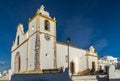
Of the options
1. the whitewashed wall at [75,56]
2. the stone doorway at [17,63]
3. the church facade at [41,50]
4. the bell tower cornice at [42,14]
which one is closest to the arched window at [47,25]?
the church facade at [41,50]

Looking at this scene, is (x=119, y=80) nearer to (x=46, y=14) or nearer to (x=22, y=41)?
(x=46, y=14)

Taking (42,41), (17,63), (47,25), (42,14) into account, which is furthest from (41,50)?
(17,63)

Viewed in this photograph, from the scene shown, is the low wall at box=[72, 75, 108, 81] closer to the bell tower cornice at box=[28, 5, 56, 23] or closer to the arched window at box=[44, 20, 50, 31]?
the arched window at box=[44, 20, 50, 31]

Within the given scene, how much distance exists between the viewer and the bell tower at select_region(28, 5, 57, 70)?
103 ft

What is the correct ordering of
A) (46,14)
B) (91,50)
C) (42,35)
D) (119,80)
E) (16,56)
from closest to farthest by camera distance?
(119,80) < (42,35) < (46,14) < (16,56) < (91,50)

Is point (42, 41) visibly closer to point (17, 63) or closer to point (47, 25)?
point (47, 25)

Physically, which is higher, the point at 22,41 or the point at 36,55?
the point at 22,41

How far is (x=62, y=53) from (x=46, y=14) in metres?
8.15

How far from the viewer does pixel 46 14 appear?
36.0 meters

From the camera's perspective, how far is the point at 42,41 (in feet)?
107

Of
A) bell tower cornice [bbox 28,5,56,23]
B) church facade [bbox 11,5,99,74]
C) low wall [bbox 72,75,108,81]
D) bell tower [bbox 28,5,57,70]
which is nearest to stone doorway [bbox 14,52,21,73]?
church facade [bbox 11,5,99,74]

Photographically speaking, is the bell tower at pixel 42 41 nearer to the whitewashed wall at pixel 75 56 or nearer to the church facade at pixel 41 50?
the church facade at pixel 41 50

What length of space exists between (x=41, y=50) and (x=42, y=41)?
5.68 ft

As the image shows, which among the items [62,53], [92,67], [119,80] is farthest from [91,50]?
[119,80]
